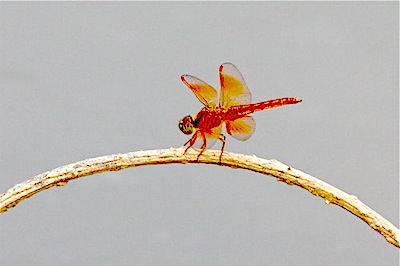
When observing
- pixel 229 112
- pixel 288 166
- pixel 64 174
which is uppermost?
pixel 229 112

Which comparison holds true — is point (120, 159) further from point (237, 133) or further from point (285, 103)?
point (285, 103)

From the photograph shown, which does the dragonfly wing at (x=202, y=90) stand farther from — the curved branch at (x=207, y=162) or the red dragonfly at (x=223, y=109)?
the curved branch at (x=207, y=162)

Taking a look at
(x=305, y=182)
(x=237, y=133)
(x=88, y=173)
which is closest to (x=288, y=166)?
(x=305, y=182)

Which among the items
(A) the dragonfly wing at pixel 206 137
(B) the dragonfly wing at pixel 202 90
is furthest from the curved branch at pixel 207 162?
(B) the dragonfly wing at pixel 202 90

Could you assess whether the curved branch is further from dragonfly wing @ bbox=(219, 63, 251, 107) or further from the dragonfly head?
dragonfly wing @ bbox=(219, 63, 251, 107)

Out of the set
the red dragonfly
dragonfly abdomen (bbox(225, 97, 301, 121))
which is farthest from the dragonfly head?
dragonfly abdomen (bbox(225, 97, 301, 121))

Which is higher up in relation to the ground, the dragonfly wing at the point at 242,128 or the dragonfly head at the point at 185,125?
the dragonfly wing at the point at 242,128

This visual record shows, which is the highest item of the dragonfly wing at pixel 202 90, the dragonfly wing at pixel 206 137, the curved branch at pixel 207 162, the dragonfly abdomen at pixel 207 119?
the dragonfly wing at pixel 202 90

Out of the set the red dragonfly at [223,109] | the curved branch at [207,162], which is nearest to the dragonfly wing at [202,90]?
the red dragonfly at [223,109]
